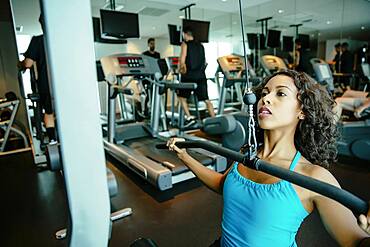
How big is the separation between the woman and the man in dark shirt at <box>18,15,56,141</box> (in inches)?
106

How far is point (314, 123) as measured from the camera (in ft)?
2.98

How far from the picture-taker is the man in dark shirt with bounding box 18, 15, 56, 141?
304 cm

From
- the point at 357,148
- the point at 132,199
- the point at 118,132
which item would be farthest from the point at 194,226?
the point at 357,148

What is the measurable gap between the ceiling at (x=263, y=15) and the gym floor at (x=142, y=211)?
4.34 m

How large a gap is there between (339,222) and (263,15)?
7892 mm

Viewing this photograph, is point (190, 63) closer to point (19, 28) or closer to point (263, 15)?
point (19, 28)

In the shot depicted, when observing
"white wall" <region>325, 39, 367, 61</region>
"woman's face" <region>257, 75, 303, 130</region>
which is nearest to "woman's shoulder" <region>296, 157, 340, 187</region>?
"woman's face" <region>257, 75, 303, 130</region>

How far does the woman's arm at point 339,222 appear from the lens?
661 mm

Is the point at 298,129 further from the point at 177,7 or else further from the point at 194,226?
the point at 177,7

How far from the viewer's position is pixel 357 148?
3217 mm

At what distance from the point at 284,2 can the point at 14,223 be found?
7.60 m

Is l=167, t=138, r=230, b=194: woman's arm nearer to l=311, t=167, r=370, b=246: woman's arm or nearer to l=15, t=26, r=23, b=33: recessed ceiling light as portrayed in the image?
l=311, t=167, r=370, b=246: woman's arm

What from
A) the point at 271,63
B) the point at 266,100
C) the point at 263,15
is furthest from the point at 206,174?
the point at 263,15

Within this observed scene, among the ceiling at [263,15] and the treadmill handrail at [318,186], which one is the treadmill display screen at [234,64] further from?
the treadmill handrail at [318,186]
